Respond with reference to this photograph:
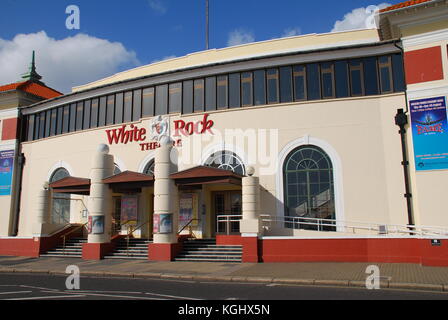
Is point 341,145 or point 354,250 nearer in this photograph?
point 354,250

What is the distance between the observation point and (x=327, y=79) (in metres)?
19.6

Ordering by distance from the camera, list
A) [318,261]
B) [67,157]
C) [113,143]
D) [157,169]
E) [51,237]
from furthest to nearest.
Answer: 1. [67,157]
2. [113,143]
3. [51,237]
4. [157,169]
5. [318,261]

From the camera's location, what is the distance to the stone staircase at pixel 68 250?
66.8 ft

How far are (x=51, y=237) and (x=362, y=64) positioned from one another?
17825 millimetres

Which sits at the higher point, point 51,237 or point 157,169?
point 157,169

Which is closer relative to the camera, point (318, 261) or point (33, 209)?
point (318, 261)

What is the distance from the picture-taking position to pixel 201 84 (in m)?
21.9

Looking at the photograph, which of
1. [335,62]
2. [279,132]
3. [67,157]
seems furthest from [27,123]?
[335,62]

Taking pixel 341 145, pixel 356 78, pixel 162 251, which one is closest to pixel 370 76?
pixel 356 78

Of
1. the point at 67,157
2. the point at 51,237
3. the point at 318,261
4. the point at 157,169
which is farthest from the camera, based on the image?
the point at 67,157

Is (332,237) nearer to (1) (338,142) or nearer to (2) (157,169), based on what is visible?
(1) (338,142)

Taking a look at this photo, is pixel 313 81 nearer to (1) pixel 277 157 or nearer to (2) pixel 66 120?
(1) pixel 277 157

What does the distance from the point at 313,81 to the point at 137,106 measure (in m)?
9.92

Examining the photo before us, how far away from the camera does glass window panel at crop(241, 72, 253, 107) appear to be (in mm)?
20812
